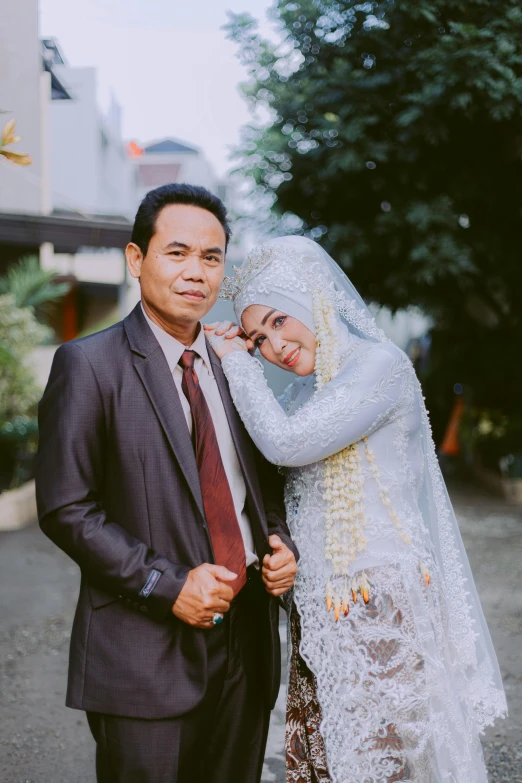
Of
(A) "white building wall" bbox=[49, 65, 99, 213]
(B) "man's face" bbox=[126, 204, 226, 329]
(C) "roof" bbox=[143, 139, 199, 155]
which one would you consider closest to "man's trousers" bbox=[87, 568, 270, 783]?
(B) "man's face" bbox=[126, 204, 226, 329]

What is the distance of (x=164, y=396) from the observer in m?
1.89

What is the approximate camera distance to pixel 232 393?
2.10 metres

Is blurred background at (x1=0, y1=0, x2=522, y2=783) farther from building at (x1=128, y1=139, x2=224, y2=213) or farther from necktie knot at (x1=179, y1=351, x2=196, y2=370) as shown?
building at (x1=128, y1=139, x2=224, y2=213)

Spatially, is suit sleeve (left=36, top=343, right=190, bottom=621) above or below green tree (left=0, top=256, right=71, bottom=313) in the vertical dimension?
above

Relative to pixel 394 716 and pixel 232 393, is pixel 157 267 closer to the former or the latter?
pixel 232 393

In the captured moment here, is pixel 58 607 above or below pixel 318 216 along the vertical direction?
below

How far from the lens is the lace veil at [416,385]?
223 cm

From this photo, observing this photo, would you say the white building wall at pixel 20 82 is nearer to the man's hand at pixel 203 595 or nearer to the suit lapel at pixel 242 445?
the suit lapel at pixel 242 445

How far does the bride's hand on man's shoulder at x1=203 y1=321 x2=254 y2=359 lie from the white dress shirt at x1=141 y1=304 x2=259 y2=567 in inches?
2.1

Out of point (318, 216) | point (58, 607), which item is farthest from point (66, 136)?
point (58, 607)

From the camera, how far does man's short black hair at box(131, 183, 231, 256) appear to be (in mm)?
1963

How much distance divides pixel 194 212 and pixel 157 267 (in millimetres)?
177

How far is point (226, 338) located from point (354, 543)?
2.30 ft

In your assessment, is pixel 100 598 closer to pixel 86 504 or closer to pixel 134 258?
pixel 86 504
